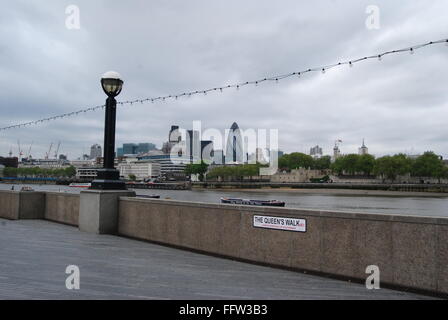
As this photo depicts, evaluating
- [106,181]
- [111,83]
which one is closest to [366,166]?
[111,83]

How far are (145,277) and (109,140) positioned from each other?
20.1ft

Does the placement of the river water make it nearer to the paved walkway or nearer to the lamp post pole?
the lamp post pole

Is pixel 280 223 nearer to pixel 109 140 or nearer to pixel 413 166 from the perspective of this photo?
pixel 109 140

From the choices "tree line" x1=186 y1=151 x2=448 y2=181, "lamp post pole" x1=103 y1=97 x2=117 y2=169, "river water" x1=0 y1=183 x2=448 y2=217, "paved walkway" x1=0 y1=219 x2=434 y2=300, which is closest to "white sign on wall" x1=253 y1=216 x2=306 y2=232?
"paved walkway" x1=0 y1=219 x2=434 y2=300

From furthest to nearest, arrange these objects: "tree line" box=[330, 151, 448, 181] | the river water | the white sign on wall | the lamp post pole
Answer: "tree line" box=[330, 151, 448, 181] < the river water < the lamp post pole < the white sign on wall

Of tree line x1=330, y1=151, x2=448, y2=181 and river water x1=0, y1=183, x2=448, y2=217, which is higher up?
tree line x1=330, y1=151, x2=448, y2=181

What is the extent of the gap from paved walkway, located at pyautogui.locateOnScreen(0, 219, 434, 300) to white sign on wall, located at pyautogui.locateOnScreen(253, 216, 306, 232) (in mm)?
815

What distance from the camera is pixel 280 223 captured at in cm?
720

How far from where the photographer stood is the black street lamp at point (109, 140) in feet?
36.8

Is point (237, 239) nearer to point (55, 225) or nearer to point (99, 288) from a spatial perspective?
point (99, 288)

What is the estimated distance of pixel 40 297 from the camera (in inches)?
202

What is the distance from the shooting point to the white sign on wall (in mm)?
6926

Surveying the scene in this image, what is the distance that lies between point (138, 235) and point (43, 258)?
9.80ft

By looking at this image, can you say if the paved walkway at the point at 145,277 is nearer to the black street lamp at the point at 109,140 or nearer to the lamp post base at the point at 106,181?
the lamp post base at the point at 106,181
